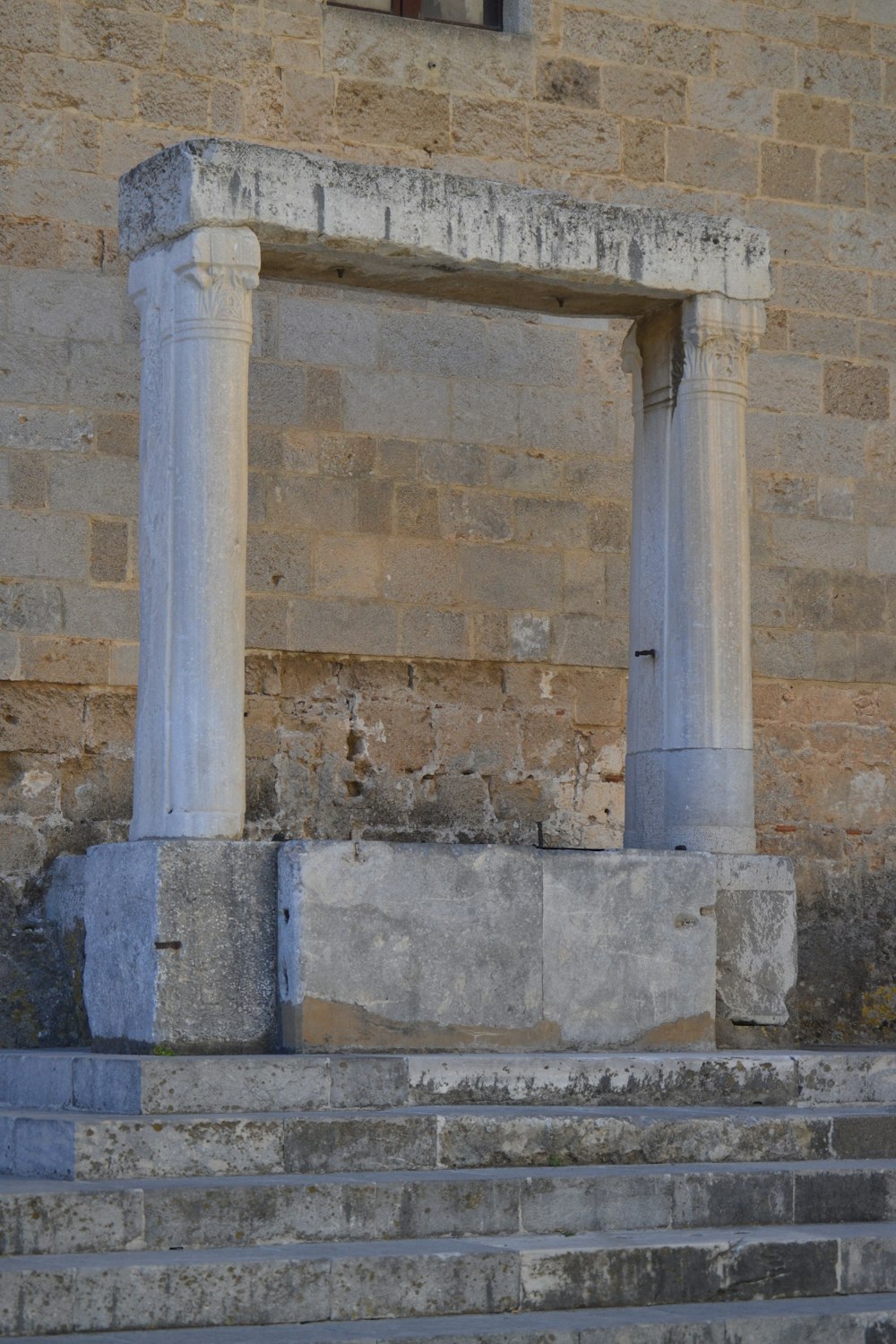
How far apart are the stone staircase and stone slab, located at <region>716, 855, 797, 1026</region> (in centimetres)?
47

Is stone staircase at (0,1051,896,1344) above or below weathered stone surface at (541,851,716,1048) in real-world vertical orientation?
below

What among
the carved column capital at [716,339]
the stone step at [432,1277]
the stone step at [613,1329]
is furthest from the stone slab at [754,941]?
the stone step at [613,1329]

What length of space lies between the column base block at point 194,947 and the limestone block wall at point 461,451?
157 cm

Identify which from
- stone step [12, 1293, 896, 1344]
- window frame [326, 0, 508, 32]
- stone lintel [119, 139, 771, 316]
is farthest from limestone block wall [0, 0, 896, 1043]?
stone step [12, 1293, 896, 1344]

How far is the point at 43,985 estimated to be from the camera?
796 cm

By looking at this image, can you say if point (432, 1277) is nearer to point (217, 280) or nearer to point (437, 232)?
point (217, 280)

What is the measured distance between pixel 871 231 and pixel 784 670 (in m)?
2.08

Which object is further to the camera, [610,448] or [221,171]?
[610,448]

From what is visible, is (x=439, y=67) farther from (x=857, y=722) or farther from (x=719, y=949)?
(x=719, y=949)

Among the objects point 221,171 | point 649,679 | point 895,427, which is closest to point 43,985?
point 649,679

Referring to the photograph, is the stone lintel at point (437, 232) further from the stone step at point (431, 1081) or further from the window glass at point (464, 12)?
the stone step at point (431, 1081)

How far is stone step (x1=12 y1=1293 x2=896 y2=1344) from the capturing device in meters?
4.72

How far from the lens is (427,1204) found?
5469 mm

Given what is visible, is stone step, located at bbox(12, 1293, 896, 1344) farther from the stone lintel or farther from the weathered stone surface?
the stone lintel
